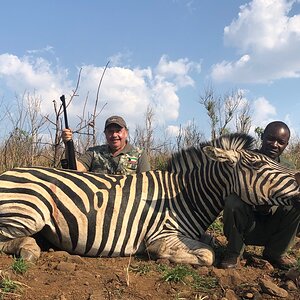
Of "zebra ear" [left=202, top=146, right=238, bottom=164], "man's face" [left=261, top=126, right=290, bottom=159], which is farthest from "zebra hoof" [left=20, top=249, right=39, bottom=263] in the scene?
"man's face" [left=261, top=126, right=290, bottom=159]

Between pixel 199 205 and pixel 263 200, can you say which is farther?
pixel 199 205

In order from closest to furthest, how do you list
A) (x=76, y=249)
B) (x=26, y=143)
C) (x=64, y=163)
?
(x=76, y=249)
(x=64, y=163)
(x=26, y=143)

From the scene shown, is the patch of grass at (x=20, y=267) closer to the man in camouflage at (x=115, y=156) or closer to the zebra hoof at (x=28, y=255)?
the zebra hoof at (x=28, y=255)

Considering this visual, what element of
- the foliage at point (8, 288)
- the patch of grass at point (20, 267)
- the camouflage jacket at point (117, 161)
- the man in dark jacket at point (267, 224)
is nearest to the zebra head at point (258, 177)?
the man in dark jacket at point (267, 224)

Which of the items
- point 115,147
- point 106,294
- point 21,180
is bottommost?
point 106,294

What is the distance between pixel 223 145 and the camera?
3920 mm

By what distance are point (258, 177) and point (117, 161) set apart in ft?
6.96

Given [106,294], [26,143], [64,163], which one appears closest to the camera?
[106,294]

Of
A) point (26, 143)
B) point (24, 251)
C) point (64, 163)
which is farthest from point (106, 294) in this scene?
point (26, 143)

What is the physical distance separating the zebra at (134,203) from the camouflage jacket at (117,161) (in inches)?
45.6

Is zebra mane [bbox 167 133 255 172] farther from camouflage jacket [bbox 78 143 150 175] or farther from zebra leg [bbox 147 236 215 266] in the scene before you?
camouflage jacket [bbox 78 143 150 175]

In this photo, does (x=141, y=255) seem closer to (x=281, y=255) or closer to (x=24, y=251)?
(x=24, y=251)

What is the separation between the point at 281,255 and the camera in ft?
12.1

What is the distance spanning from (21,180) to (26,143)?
169 inches
